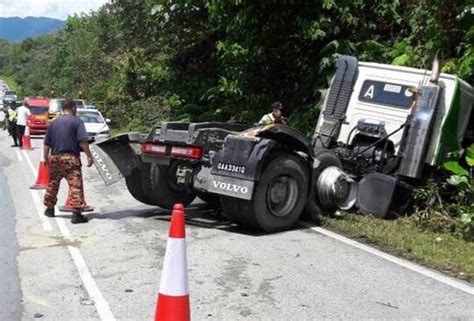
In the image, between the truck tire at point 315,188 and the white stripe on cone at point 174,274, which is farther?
the truck tire at point 315,188

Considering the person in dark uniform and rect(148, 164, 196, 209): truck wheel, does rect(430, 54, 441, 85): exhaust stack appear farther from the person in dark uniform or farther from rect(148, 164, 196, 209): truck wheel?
the person in dark uniform

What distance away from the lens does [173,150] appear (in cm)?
826

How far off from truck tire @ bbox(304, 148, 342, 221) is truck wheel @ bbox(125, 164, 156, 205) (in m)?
2.27

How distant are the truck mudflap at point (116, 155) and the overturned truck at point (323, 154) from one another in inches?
0.5

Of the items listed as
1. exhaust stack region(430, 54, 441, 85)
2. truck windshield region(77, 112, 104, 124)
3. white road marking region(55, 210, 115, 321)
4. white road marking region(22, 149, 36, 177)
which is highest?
exhaust stack region(430, 54, 441, 85)

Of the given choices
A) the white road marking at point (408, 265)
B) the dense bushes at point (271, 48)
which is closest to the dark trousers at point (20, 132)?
the dense bushes at point (271, 48)

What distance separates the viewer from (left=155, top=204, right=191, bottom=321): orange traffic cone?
3992 millimetres

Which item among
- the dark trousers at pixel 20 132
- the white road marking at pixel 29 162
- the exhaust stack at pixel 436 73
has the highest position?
the exhaust stack at pixel 436 73

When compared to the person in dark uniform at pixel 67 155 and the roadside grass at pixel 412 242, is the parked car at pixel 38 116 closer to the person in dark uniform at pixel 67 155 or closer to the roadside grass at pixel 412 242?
the person in dark uniform at pixel 67 155

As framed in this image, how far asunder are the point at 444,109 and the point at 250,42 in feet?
23.9

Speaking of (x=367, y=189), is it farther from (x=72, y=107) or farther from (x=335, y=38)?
(x=335, y=38)

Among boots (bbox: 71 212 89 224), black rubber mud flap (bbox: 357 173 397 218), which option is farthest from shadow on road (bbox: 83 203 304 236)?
black rubber mud flap (bbox: 357 173 397 218)

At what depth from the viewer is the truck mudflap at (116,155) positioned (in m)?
8.66

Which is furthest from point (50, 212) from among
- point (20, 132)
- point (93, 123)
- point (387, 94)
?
point (93, 123)
